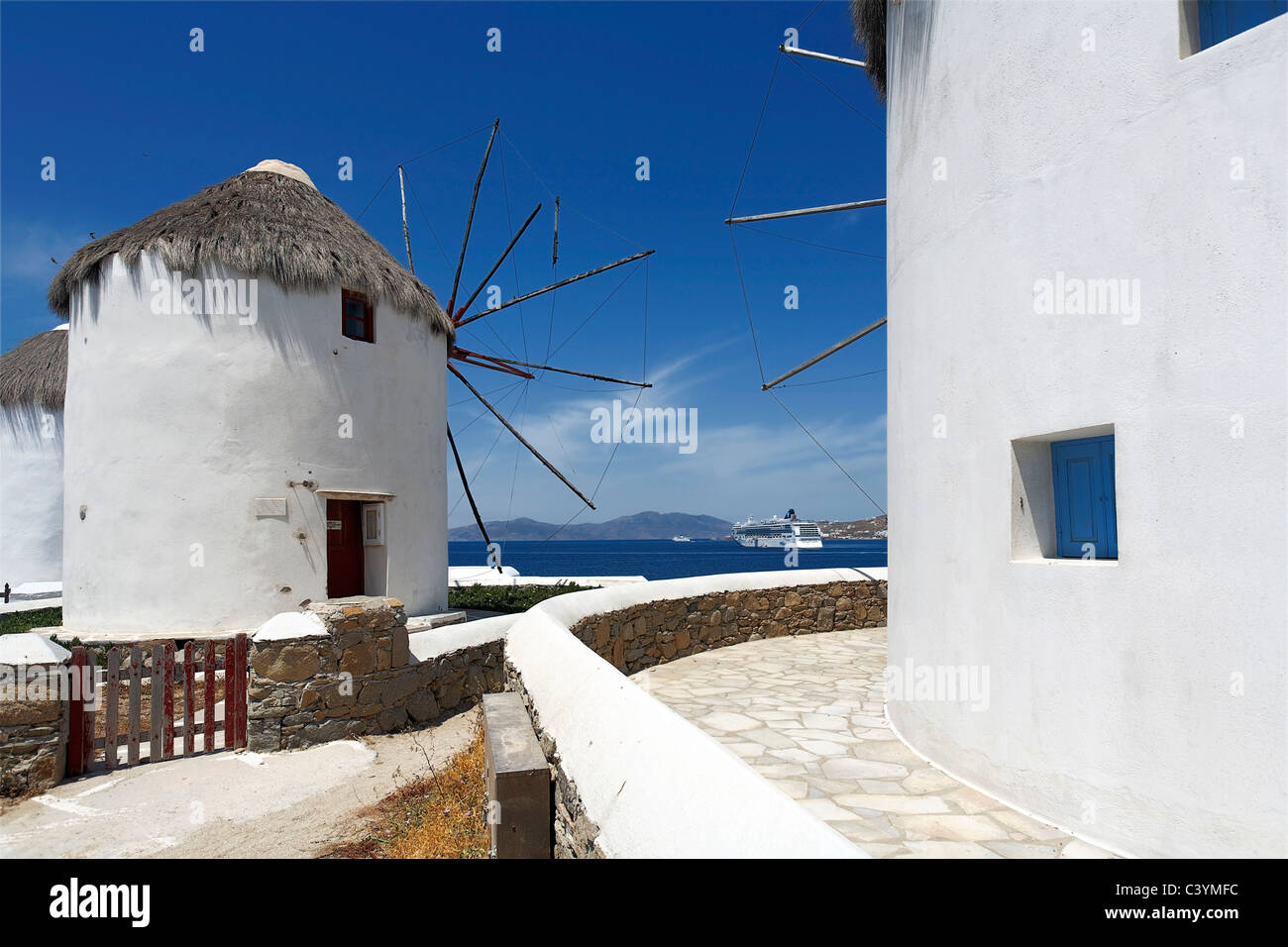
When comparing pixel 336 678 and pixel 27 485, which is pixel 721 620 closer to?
pixel 336 678

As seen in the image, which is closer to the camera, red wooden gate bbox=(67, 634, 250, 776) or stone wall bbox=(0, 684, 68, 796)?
stone wall bbox=(0, 684, 68, 796)

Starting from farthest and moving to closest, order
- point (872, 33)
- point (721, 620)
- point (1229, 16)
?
point (721, 620) < point (872, 33) < point (1229, 16)

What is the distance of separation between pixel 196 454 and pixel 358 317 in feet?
10.6

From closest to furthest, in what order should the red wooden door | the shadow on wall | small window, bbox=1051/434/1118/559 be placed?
small window, bbox=1051/434/1118/559 → the shadow on wall → the red wooden door

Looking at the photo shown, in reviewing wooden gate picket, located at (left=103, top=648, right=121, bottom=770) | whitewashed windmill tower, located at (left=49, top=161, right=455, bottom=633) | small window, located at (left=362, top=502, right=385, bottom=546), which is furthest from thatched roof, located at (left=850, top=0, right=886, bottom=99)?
small window, located at (left=362, top=502, right=385, bottom=546)

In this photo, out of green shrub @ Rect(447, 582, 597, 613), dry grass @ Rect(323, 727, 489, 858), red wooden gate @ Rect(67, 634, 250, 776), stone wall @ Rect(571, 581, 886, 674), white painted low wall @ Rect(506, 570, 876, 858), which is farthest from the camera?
green shrub @ Rect(447, 582, 597, 613)

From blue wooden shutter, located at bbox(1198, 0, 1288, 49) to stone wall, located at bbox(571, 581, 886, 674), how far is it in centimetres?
579

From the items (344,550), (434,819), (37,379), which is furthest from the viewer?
(37,379)

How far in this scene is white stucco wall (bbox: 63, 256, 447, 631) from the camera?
10.8 metres

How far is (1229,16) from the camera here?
3492mm

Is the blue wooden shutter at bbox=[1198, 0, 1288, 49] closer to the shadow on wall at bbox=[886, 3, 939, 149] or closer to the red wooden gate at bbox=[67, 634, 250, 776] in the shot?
the shadow on wall at bbox=[886, 3, 939, 149]

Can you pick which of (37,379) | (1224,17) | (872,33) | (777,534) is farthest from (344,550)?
(777,534)
